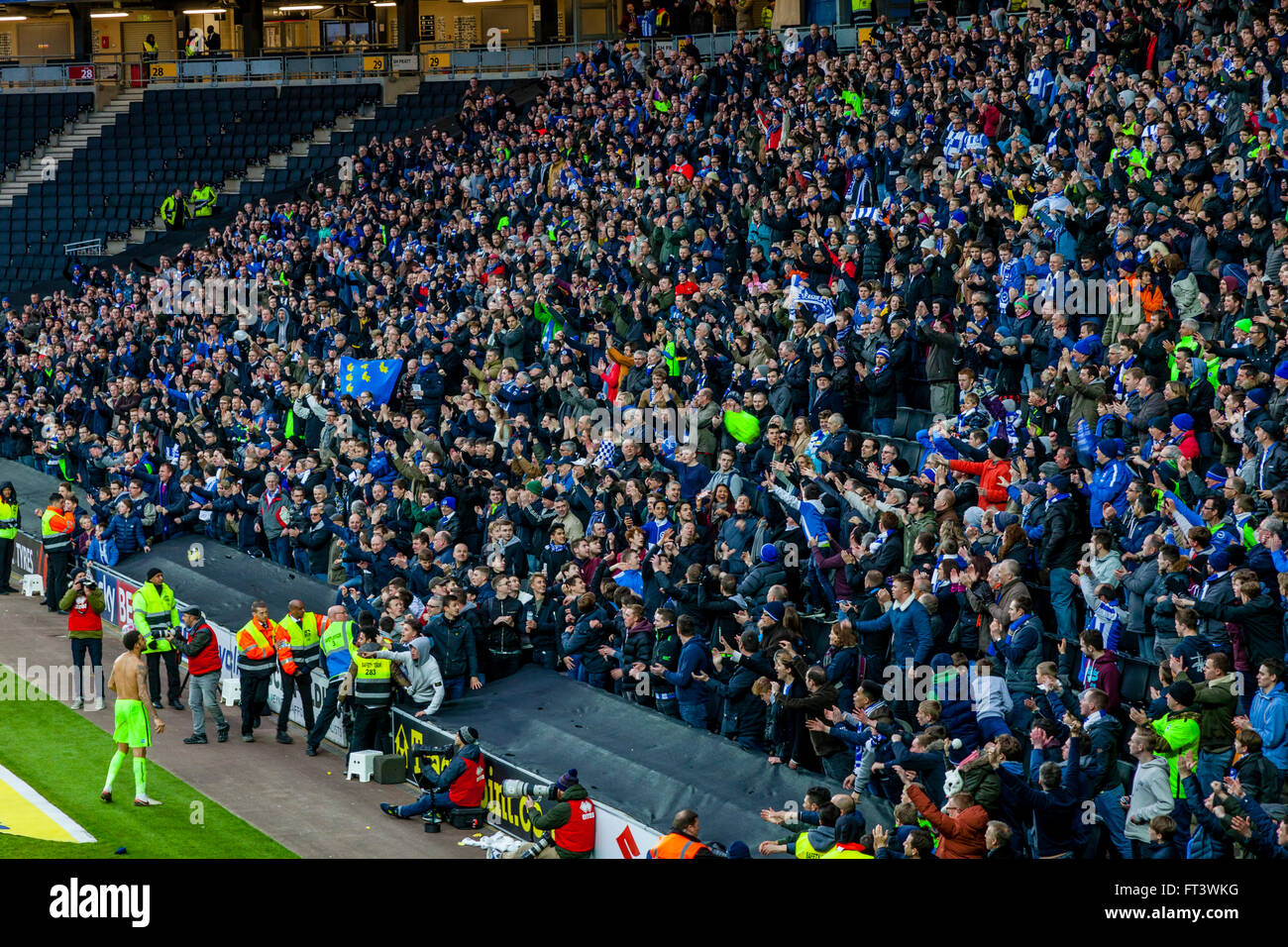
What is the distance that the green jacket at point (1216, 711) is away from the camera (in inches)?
436

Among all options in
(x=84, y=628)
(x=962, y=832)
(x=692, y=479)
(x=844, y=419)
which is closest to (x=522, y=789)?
(x=692, y=479)

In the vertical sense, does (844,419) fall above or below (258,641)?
above

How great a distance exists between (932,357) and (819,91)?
9596 mm

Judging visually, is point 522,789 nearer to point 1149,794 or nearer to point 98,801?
point 98,801

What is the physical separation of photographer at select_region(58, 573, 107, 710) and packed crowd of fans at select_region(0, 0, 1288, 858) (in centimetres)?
301

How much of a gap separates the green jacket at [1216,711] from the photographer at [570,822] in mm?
4962

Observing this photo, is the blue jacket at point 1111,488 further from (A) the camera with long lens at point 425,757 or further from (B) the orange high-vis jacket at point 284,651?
(B) the orange high-vis jacket at point 284,651

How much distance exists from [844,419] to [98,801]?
8.93 meters

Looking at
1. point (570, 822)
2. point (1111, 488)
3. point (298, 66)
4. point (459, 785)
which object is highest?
point (298, 66)

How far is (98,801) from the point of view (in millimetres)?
15375

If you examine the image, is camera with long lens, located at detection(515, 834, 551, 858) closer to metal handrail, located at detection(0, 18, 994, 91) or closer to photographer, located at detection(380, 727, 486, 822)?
photographer, located at detection(380, 727, 486, 822)

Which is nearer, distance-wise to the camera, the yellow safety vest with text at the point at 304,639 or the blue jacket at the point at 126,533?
the yellow safety vest with text at the point at 304,639

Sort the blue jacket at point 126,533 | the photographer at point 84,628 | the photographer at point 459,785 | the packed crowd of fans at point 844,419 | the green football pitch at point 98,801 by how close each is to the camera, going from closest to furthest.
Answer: the packed crowd of fans at point 844,419 → the green football pitch at point 98,801 → the photographer at point 459,785 → the photographer at point 84,628 → the blue jacket at point 126,533

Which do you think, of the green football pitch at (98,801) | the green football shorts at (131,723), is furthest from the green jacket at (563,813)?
the green football shorts at (131,723)
